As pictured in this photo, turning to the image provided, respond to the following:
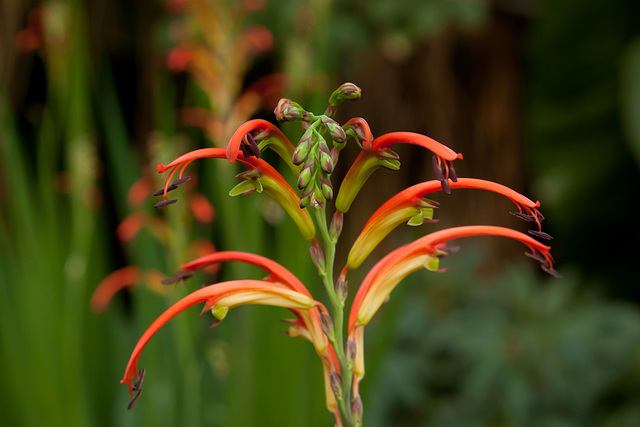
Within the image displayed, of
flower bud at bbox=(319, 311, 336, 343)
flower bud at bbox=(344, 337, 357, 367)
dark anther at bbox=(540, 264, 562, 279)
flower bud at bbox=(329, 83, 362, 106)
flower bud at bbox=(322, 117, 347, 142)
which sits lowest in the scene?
flower bud at bbox=(344, 337, 357, 367)

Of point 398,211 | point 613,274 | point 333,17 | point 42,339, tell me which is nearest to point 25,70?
point 333,17

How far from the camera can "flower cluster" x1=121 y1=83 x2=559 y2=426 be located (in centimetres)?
37

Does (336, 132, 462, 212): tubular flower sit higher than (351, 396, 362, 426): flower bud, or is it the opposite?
(336, 132, 462, 212): tubular flower

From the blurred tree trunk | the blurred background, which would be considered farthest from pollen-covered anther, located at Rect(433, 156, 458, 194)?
the blurred tree trunk

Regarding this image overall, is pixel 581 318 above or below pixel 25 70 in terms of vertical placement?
below

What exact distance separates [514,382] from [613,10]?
1576 mm

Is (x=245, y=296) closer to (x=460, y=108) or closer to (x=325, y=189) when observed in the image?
(x=325, y=189)

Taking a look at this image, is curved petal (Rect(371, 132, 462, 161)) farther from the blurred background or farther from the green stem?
the blurred background

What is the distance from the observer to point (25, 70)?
218 centimetres

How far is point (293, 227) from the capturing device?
109 centimetres

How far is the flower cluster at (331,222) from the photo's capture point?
14.6 inches

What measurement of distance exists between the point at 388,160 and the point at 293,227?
2.26ft

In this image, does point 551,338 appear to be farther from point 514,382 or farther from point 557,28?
point 557,28

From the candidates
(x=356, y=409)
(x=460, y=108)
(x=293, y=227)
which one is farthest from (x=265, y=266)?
(x=460, y=108)
